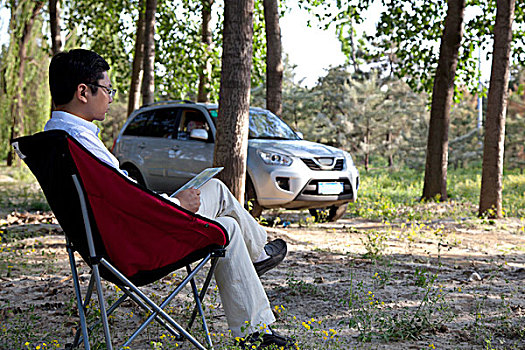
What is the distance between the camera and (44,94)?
21.7 m

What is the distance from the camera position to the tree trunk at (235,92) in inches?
236

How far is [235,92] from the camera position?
614 centimetres

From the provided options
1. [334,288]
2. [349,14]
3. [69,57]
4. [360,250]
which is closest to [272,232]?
[360,250]

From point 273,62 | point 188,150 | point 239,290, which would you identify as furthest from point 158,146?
point 239,290

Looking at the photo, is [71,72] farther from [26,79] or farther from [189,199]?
[26,79]

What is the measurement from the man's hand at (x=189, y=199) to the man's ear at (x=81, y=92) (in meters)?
0.69

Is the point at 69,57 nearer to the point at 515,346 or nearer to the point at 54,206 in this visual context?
the point at 54,206

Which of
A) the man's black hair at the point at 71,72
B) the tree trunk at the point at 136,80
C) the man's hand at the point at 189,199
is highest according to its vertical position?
the tree trunk at the point at 136,80

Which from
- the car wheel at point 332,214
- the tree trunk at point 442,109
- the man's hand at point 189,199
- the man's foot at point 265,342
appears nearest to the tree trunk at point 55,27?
the car wheel at point 332,214

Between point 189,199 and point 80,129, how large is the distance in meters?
0.66

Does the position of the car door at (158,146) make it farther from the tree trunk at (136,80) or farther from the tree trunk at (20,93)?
the tree trunk at (20,93)

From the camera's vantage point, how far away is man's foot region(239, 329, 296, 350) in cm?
285

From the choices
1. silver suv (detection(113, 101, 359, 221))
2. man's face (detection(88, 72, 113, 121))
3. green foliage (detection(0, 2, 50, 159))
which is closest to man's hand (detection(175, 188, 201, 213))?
man's face (detection(88, 72, 113, 121))

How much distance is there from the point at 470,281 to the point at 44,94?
66.0 ft
